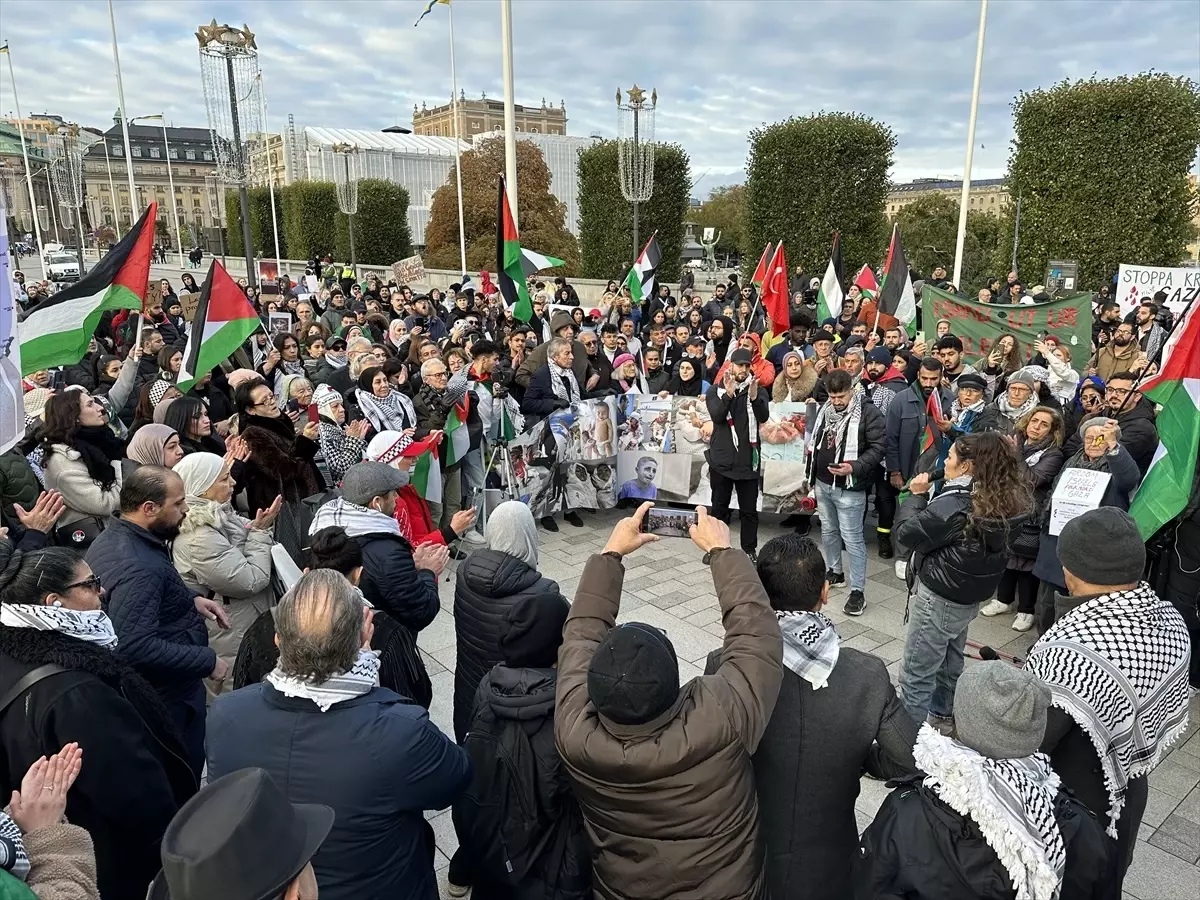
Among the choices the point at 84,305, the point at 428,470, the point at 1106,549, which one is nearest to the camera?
the point at 1106,549

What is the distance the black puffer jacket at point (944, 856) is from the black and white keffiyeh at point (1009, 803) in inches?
1.3

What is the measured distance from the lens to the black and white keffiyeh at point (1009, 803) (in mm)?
1840

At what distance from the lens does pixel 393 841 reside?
7.50 ft

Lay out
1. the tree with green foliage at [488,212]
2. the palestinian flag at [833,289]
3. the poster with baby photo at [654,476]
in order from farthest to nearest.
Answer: the tree with green foliage at [488,212] < the palestinian flag at [833,289] < the poster with baby photo at [654,476]

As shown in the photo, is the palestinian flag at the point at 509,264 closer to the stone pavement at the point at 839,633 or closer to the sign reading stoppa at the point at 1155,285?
the stone pavement at the point at 839,633

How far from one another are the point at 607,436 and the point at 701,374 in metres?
1.52

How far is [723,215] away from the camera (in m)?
76.8

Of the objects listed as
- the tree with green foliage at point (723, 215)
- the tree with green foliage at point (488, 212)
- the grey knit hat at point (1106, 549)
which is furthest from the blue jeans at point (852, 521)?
the tree with green foliage at point (723, 215)

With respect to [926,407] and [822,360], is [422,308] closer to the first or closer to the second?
[822,360]

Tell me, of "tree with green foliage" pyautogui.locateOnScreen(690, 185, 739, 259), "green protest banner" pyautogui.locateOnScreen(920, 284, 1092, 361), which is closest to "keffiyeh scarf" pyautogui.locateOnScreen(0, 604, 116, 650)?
"green protest banner" pyautogui.locateOnScreen(920, 284, 1092, 361)

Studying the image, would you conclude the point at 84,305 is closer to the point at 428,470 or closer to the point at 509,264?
the point at 428,470

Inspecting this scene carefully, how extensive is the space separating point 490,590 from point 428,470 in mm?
3614

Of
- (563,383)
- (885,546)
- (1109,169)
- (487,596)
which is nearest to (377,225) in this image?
(1109,169)

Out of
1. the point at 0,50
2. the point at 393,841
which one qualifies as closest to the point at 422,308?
the point at 393,841
